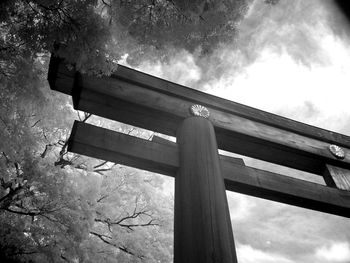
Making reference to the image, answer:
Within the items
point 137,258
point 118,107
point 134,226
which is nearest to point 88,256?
point 137,258

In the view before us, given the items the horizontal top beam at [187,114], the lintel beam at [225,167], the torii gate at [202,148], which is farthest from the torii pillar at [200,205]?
the horizontal top beam at [187,114]

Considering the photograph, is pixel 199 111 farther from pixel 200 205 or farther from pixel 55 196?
pixel 55 196

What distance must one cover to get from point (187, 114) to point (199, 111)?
14 centimetres

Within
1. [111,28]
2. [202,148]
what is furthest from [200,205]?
[111,28]

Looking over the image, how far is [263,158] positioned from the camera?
315 cm

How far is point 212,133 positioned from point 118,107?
38.5 inches

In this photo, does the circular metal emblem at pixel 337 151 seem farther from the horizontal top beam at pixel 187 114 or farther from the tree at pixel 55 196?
the tree at pixel 55 196

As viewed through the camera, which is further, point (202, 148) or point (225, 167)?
point (225, 167)

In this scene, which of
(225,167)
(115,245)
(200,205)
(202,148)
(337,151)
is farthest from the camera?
(115,245)

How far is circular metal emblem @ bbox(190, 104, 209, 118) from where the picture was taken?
2721mm

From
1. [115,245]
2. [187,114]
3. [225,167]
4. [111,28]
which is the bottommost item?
[225,167]

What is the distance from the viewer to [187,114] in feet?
8.89

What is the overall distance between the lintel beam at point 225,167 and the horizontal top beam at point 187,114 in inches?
15.7

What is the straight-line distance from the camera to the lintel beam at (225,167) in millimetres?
2105
